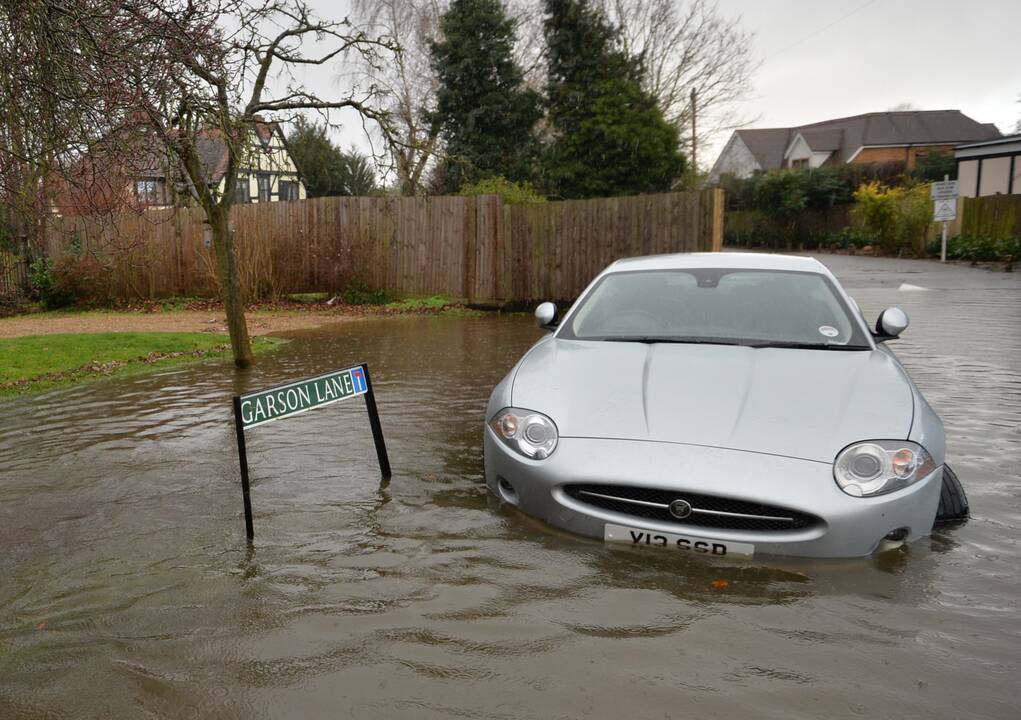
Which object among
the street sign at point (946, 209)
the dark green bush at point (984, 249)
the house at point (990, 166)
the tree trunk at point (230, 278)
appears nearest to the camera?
the tree trunk at point (230, 278)

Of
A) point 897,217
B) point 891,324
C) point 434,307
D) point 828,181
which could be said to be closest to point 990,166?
point 828,181

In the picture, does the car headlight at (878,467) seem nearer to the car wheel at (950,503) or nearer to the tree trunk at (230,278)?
the car wheel at (950,503)

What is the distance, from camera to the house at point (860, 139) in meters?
51.7

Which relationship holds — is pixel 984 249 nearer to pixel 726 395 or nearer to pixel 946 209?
pixel 946 209

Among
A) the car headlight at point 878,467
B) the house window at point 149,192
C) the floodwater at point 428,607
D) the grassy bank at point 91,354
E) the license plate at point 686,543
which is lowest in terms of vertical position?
the floodwater at point 428,607

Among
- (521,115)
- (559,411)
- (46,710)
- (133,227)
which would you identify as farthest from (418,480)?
(521,115)

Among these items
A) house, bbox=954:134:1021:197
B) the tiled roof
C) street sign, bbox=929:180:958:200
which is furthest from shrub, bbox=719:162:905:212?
the tiled roof

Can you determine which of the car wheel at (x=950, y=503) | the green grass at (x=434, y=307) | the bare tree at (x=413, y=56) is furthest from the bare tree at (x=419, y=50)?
the car wheel at (x=950, y=503)

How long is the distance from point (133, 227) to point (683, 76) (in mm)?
23639

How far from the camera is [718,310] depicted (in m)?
5.09

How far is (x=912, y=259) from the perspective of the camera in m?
28.6

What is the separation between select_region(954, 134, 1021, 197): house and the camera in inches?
1417

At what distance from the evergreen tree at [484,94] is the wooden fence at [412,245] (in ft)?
32.7

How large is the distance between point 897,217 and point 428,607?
31.2 metres
